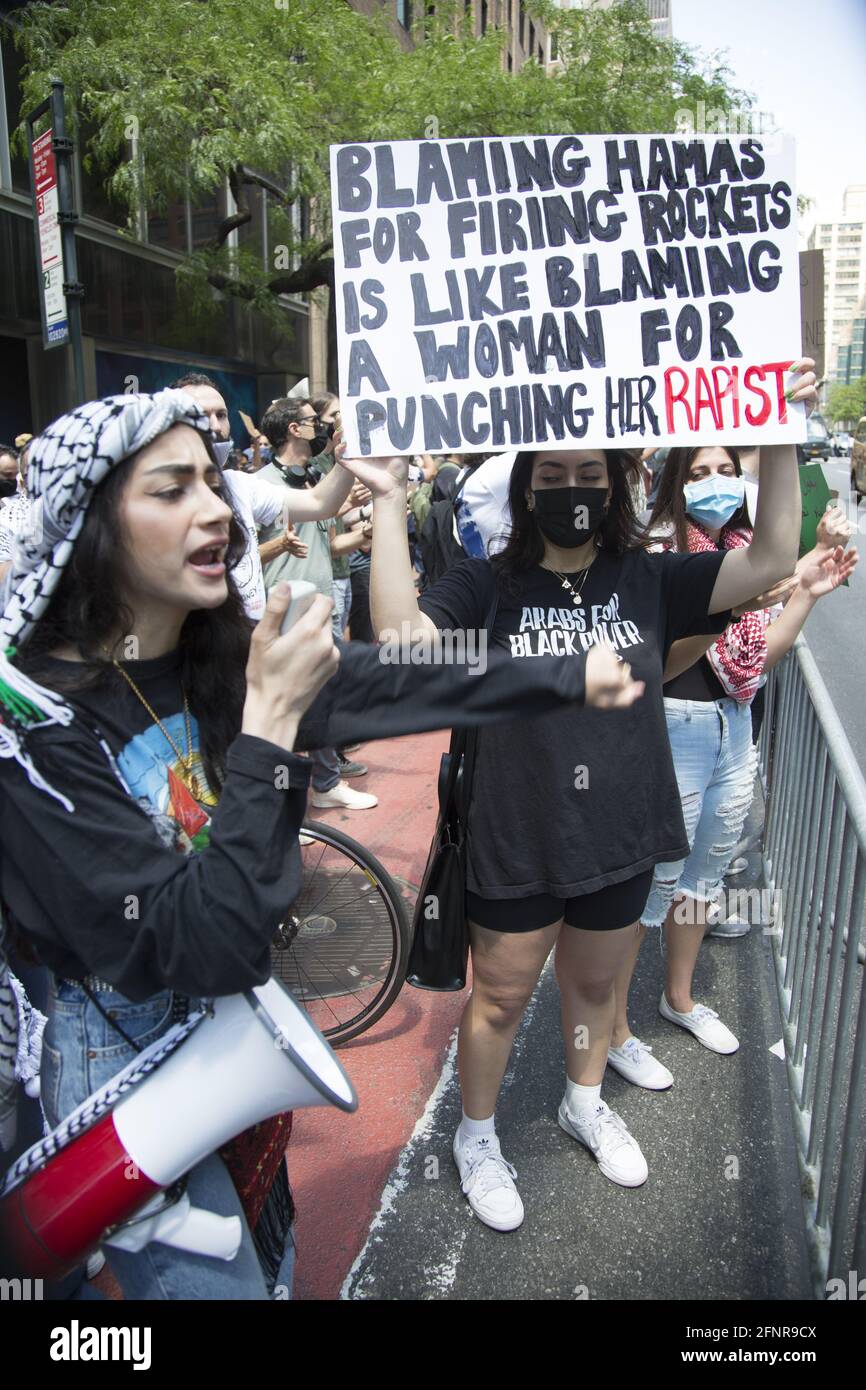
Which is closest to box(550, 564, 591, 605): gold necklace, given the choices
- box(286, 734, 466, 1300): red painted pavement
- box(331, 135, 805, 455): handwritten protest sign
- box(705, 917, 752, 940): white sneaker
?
box(331, 135, 805, 455): handwritten protest sign

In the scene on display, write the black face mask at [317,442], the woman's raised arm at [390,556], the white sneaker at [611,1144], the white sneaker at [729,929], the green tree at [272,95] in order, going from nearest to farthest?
1. the woman's raised arm at [390,556]
2. the white sneaker at [611,1144]
3. the white sneaker at [729,929]
4. the black face mask at [317,442]
5. the green tree at [272,95]

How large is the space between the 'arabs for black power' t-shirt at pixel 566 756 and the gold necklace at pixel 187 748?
2.69 ft

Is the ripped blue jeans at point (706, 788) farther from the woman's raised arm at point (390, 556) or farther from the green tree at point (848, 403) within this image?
the green tree at point (848, 403)

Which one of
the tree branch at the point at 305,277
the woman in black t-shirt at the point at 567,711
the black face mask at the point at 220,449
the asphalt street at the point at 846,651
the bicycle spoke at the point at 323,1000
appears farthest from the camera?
the tree branch at the point at 305,277

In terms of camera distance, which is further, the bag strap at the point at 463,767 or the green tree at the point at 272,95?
the green tree at the point at 272,95

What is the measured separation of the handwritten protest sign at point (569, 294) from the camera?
2082 mm

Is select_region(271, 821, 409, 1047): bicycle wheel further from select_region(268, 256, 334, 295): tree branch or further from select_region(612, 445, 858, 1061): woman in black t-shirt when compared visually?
select_region(268, 256, 334, 295): tree branch

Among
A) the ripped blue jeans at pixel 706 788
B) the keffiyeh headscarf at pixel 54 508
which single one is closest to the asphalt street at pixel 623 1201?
the ripped blue jeans at pixel 706 788

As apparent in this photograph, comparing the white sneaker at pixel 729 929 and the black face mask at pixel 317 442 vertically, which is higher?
the black face mask at pixel 317 442

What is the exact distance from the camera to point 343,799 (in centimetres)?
551

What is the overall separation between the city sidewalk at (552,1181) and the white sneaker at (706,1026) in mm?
32

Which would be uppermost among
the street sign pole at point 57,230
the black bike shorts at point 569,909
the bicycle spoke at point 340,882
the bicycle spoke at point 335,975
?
the street sign pole at point 57,230

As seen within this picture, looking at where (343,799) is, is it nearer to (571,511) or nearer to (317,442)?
(317,442)
